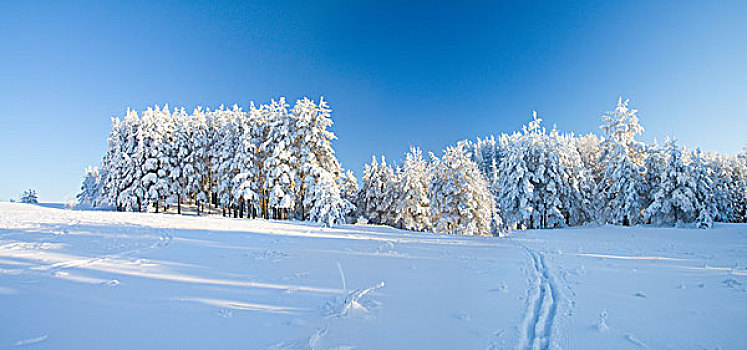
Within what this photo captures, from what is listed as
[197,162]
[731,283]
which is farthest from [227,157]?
[731,283]

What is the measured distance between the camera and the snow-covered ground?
12.4 ft

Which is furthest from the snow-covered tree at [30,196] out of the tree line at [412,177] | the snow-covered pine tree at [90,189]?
the tree line at [412,177]

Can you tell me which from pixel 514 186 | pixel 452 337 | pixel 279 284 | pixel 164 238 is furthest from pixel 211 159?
pixel 452 337

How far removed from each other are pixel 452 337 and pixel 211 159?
3888cm

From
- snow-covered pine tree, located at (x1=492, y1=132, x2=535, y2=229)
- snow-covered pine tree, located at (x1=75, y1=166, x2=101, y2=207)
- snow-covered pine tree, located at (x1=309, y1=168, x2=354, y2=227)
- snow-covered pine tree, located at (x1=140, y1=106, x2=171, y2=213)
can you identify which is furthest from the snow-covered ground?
snow-covered pine tree, located at (x1=75, y1=166, x2=101, y2=207)

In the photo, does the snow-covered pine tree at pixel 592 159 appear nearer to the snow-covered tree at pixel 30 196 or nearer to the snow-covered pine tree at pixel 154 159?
the snow-covered pine tree at pixel 154 159

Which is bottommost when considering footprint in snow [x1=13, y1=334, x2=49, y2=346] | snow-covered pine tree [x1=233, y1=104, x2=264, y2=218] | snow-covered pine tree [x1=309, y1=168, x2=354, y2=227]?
footprint in snow [x1=13, y1=334, x2=49, y2=346]

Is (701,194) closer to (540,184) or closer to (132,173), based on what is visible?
(540,184)

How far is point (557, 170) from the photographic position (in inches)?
1232

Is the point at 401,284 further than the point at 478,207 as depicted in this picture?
No

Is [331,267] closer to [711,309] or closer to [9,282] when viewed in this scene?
[9,282]

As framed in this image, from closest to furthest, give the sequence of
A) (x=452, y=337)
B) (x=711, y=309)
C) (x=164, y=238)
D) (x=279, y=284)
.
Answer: (x=452, y=337) < (x=711, y=309) < (x=279, y=284) < (x=164, y=238)

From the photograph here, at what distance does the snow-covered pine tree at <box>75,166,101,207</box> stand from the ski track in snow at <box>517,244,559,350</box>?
4705cm

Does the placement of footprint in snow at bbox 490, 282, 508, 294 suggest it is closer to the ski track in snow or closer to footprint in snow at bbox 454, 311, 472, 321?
the ski track in snow
